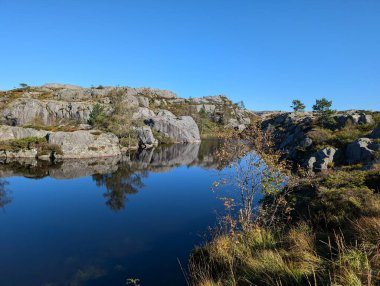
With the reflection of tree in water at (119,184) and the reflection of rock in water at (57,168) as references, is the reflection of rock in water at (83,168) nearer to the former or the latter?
the reflection of rock in water at (57,168)

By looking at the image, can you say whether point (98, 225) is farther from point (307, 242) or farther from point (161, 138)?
point (161, 138)

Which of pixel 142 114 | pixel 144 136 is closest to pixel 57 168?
pixel 144 136

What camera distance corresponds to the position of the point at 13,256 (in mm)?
18156

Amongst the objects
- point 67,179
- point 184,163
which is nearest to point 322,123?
point 184,163

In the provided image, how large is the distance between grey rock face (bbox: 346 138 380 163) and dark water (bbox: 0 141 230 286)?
19627 millimetres

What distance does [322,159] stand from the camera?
41562 millimetres

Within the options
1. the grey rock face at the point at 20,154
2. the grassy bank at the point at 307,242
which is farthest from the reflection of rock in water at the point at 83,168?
the grassy bank at the point at 307,242

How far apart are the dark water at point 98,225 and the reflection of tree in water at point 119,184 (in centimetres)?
10

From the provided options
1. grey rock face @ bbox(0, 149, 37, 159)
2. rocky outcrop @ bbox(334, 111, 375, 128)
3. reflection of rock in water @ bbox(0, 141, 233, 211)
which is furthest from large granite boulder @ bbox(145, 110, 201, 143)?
rocky outcrop @ bbox(334, 111, 375, 128)

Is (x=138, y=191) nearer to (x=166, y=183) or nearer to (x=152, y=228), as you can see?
(x=166, y=183)

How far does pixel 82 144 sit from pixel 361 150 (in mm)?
53549

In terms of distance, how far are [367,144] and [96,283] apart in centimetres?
3749

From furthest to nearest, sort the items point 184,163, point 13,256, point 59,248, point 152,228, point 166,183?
point 184,163 < point 166,183 < point 152,228 < point 59,248 < point 13,256

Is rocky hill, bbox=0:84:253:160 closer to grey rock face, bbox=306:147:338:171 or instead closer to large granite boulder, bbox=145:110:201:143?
large granite boulder, bbox=145:110:201:143
